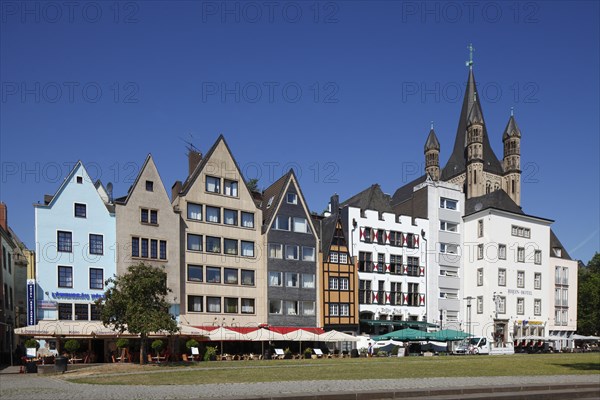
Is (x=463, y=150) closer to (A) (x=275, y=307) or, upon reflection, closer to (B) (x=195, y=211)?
(A) (x=275, y=307)

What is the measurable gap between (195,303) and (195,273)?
8.20 feet

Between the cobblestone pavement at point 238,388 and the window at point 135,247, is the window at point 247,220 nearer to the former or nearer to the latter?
the window at point 135,247

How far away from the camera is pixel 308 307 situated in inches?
2350

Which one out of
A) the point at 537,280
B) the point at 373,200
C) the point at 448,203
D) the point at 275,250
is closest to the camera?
the point at 275,250

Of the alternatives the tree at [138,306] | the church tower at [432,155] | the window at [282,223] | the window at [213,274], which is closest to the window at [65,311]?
the tree at [138,306]

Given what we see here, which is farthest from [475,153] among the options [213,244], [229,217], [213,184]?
[213,244]

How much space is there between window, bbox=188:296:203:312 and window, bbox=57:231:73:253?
1060 cm

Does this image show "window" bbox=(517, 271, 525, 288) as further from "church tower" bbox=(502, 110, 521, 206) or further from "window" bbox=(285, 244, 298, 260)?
"church tower" bbox=(502, 110, 521, 206)

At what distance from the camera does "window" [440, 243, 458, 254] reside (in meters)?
71.2

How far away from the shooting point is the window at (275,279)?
190ft

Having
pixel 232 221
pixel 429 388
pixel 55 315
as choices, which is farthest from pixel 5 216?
pixel 429 388

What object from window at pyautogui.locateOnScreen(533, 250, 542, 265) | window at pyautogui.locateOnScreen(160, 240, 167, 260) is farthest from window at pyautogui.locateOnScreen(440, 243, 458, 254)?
window at pyautogui.locateOnScreen(160, 240, 167, 260)

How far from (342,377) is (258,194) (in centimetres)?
4097

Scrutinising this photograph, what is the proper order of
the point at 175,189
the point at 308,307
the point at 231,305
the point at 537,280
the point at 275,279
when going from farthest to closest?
the point at 537,280 < the point at 308,307 < the point at 275,279 < the point at 175,189 < the point at 231,305
